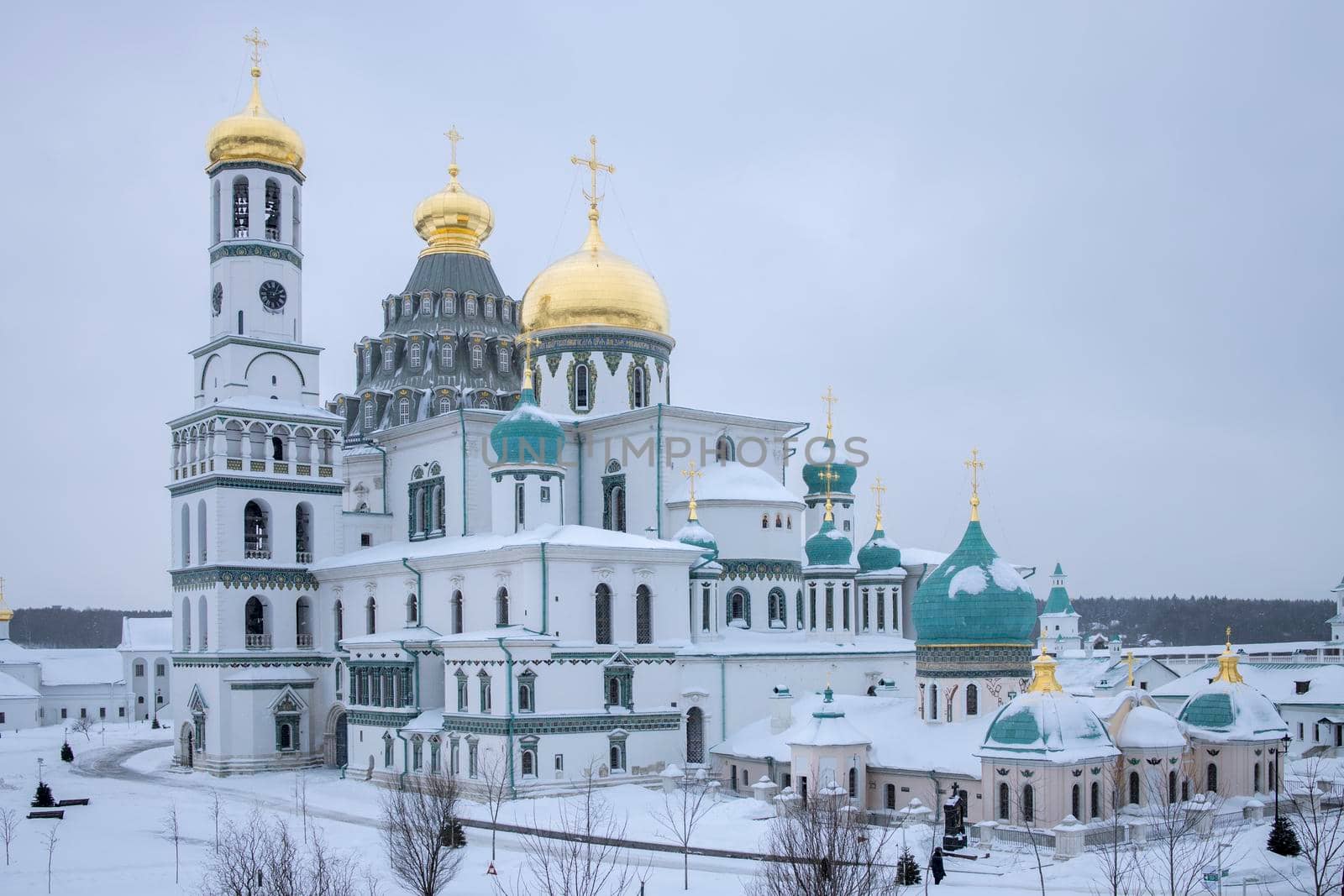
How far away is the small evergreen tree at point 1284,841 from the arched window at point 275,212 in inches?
1084

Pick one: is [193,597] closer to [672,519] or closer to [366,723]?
[366,723]

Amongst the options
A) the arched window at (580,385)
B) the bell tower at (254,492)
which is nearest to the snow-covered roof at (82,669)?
the bell tower at (254,492)

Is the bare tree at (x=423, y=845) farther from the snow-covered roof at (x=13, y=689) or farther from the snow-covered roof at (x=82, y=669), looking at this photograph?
the snow-covered roof at (x=82, y=669)

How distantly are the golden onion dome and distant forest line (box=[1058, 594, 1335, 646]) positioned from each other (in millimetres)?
68048

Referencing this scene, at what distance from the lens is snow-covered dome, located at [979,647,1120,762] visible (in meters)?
25.3

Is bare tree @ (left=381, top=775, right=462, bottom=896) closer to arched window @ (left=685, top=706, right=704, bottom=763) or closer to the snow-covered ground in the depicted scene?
the snow-covered ground

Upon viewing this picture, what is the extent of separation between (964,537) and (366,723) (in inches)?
572

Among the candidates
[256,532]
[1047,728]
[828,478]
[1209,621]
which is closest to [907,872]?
[1047,728]

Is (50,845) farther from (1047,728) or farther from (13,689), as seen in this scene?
(13,689)

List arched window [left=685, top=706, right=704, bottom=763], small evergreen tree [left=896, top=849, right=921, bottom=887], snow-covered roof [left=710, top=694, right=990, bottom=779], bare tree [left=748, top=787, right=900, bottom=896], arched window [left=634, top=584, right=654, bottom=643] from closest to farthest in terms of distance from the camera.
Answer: bare tree [left=748, top=787, right=900, bottom=896] → small evergreen tree [left=896, top=849, right=921, bottom=887] → snow-covered roof [left=710, top=694, right=990, bottom=779] → arched window [left=634, top=584, right=654, bottom=643] → arched window [left=685, top=706, right=704, bottom=763]

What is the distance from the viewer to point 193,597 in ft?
126

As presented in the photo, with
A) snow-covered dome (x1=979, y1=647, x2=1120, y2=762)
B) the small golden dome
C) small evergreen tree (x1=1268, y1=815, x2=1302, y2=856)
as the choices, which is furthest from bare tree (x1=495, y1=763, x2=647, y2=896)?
the small golden dome

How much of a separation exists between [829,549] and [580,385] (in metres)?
8.53

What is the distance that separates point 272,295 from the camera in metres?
38.8
